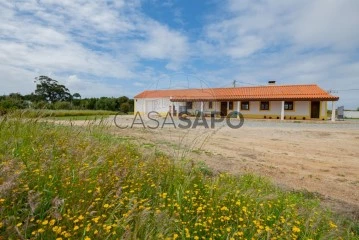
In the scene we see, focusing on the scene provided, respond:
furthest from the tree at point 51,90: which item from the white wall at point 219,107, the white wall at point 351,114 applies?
the white wall at point 351,114

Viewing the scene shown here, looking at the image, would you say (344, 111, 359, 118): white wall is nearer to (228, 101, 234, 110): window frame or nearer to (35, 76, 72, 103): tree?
(228, 101, 234, 110): window frame

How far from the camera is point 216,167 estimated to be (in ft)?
19.3

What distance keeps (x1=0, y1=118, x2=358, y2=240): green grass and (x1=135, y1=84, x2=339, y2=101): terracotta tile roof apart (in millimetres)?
25143

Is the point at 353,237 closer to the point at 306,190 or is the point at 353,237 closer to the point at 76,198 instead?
the point at 306,190

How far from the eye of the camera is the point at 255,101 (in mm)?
29203

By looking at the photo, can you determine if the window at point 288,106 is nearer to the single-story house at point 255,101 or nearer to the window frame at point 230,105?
the single-story house at point 255,101

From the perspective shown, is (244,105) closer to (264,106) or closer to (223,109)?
(264,106)

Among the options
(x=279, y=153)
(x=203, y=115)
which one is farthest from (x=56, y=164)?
(x=203, y=115)

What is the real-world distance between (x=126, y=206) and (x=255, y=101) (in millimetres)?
28648

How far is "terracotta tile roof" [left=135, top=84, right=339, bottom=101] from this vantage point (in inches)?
1041

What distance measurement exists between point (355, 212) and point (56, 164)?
13.8 feet

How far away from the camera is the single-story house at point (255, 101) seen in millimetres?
26641

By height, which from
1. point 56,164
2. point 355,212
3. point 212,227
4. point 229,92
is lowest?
point 355,212

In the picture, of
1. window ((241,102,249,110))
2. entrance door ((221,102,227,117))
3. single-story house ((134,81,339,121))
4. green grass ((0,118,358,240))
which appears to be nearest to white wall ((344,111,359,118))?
single-story house ((134,81,339,121))
